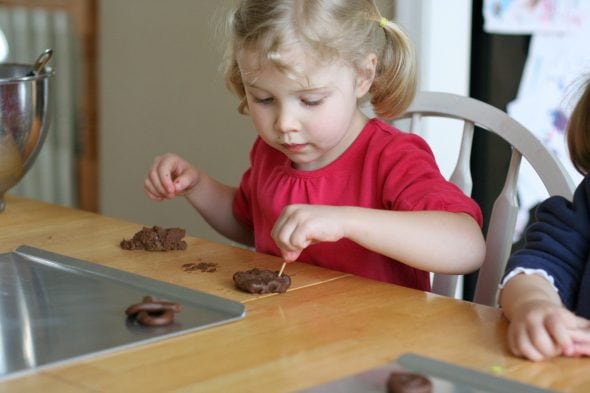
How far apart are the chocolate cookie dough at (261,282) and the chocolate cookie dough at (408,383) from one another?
33 cm

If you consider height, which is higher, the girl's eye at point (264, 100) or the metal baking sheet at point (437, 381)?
the girl's eye at point (264, 100)

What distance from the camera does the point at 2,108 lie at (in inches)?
66.0

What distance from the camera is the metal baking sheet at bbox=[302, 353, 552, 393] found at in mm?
958

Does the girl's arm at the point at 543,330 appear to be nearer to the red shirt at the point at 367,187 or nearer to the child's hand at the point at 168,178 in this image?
the red shirt at the point at 367,187

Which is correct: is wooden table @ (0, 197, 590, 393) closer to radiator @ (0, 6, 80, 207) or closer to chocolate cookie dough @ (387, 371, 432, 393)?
chocolate cookie dough @ (387, 371, 432, 393)

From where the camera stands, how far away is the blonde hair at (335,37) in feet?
4.92

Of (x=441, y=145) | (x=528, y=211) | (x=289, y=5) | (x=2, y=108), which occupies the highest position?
(x=289, y=5)

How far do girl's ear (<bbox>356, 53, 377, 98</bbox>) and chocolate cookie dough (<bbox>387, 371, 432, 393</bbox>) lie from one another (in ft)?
2.36

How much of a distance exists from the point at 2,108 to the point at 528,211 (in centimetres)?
143

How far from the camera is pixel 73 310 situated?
1.19 meters

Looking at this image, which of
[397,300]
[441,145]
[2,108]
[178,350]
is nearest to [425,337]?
[397,300]

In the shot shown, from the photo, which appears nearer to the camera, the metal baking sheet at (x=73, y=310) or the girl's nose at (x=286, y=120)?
the metal baking sheet at (x=73, y=310)

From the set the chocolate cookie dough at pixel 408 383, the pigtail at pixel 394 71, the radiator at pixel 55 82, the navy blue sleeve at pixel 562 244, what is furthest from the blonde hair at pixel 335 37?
the radiator at pixel 55 82

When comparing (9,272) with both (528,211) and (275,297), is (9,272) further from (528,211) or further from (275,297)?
(528,211)
